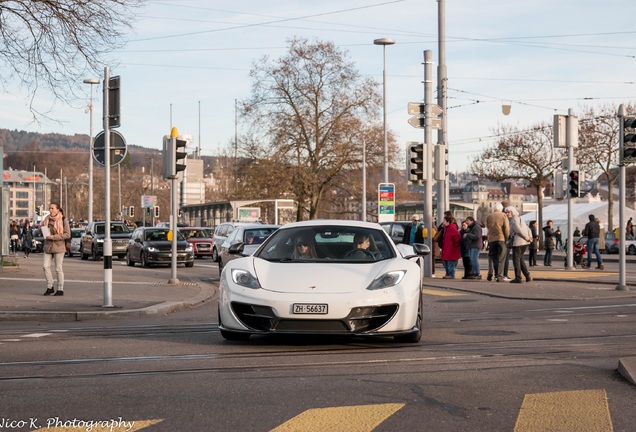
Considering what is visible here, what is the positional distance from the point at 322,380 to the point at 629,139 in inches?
551

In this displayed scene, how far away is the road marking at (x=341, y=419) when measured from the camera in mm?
6121

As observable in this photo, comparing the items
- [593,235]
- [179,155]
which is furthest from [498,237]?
[593,235]

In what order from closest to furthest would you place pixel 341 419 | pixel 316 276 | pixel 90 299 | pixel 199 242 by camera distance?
pixel 341 419, pixel 316 276, pixel 90 299, pixel 199 242

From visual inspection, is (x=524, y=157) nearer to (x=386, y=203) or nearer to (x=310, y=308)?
(x=386, y=203)

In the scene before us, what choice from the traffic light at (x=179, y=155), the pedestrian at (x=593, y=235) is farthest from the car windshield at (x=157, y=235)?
the traffic light at (x=179, y=155)

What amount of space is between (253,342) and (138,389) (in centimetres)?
341

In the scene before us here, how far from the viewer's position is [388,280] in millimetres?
10477

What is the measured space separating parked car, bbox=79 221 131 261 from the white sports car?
3382 cm

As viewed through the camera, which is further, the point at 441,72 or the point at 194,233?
the point at 194,233

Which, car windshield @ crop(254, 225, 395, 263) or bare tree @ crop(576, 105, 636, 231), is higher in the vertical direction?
bare tree @ crop(576, 105, 636, 231)

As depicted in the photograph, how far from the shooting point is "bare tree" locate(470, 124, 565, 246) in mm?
63031

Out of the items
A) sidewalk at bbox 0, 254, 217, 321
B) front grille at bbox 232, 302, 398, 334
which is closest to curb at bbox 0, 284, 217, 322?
sidewalk at bbox 0, 254, 217, 321

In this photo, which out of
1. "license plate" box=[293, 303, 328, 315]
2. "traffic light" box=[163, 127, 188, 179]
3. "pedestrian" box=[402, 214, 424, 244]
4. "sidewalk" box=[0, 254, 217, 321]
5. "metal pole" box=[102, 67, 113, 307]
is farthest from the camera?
"pedestrian" box=[402, 214, 424, 244]

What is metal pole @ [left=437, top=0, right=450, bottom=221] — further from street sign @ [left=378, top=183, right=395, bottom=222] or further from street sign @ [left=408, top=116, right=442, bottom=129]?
street sign @ [left=378, top=183, right=395, bottom=222]
